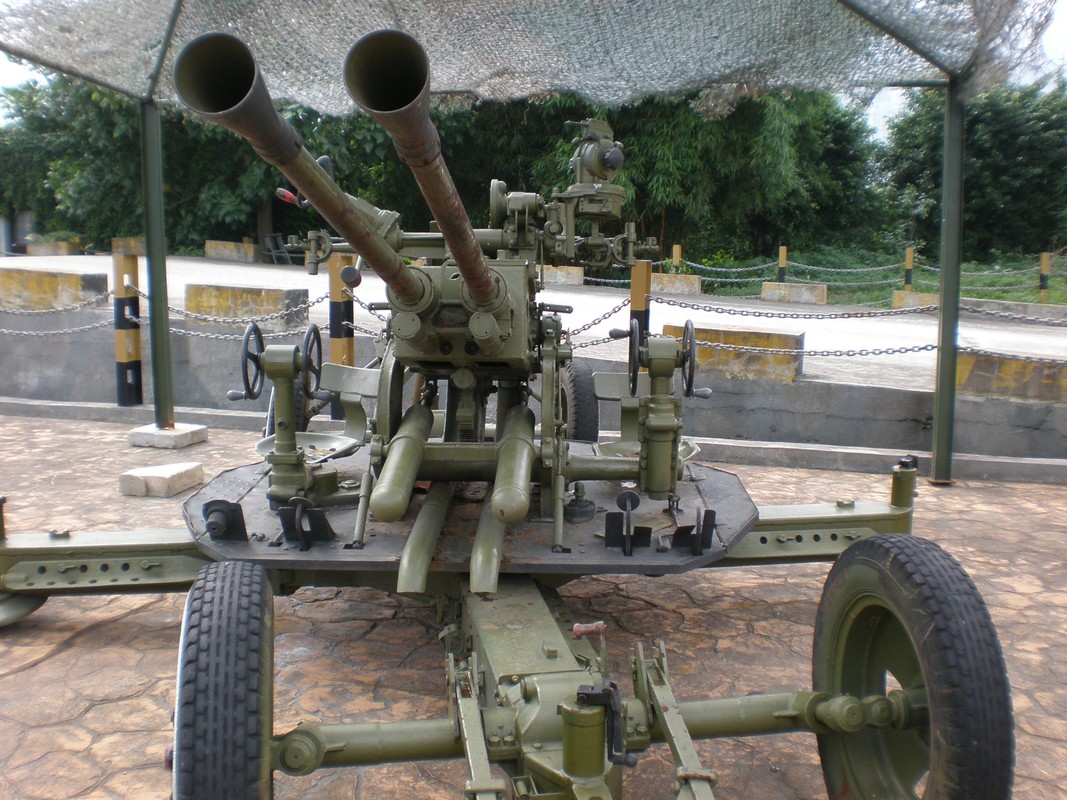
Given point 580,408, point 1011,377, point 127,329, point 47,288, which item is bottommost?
point 580,408

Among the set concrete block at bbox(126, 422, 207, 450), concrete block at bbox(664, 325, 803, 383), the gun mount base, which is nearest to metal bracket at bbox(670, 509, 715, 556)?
the gun mount base

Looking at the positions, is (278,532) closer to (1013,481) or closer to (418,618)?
(418,618)

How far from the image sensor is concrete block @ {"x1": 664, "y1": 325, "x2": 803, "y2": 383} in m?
7.66

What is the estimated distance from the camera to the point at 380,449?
366 cm

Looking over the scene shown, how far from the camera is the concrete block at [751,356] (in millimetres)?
7660

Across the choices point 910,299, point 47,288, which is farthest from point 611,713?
point 910,299

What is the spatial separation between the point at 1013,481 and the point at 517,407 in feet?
13.2

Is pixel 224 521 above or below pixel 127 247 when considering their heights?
below

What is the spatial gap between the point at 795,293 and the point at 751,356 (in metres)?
10.4

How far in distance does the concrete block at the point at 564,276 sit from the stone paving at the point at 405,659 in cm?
1252

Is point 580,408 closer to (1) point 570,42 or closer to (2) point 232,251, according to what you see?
(1) point 570,42

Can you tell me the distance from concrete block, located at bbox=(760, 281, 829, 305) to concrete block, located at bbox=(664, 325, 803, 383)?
9.88m

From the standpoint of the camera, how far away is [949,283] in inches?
250

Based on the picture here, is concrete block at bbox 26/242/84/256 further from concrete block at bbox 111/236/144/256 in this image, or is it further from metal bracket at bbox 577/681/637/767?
metal bracket at bbox 577/681/637/767
